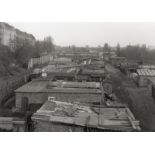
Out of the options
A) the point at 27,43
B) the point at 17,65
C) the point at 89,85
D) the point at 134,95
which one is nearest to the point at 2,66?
the point at 17,65

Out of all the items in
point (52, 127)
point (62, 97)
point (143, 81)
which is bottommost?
point (52, 127)

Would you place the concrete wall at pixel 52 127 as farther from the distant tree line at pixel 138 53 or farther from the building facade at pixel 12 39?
the building facade at pixel 12 39

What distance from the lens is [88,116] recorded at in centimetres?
444

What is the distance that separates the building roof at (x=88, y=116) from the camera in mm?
4062

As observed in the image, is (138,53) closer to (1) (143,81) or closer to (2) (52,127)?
(1) (143,81)

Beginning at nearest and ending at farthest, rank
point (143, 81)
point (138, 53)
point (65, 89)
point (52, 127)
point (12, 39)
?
point (52, 127) < point (65, 89) < point (143, 81) < point (138, 53) < point (12, 39)

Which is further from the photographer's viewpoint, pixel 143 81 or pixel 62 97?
pixel 143 81

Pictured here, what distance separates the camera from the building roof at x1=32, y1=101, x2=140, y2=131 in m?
4.06

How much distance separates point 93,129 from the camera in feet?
13.3

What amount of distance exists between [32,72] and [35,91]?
424 centimetres

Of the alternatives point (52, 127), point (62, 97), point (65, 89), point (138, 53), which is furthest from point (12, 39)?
point (52, 127)

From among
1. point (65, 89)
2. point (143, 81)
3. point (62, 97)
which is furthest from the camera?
point (143, 81)

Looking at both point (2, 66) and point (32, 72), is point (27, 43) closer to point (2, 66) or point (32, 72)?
point (2, 66)

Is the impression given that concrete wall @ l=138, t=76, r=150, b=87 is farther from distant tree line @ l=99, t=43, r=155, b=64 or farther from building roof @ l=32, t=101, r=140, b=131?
building roof @ l=32, t=101, r=140, b=131
